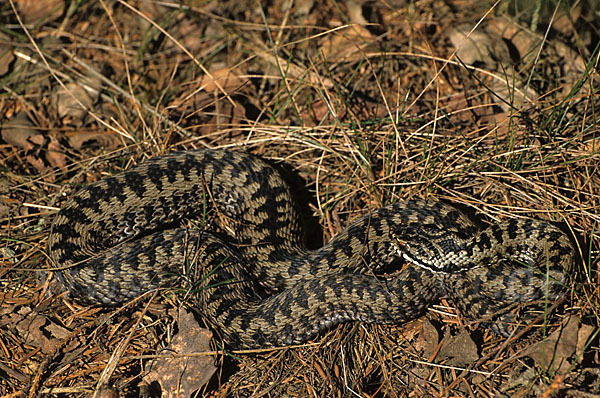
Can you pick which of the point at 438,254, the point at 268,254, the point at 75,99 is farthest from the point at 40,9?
the point at 438,254

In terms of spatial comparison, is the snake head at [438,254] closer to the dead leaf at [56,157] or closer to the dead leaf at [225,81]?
the dead leaf at [225,81]

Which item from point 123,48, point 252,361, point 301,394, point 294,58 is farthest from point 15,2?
point 301,394

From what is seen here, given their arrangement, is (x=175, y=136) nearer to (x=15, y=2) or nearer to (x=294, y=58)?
(x=294, y=58)

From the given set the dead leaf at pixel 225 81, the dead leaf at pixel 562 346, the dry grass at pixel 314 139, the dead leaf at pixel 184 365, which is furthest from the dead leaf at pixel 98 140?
the dead leaf at pixel 562 346

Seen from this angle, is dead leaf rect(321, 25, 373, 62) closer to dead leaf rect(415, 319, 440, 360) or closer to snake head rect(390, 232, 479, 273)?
snake head rect(390, 232, 479, 273)

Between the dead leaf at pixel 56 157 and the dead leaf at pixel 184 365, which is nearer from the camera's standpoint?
the dead leaf at pixel 184 365

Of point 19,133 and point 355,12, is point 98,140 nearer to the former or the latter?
point 19,133

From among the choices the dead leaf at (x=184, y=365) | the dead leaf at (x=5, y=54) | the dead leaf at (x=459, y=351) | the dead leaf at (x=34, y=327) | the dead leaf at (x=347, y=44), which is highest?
the dead leaf at (x=5, y=54)
